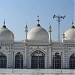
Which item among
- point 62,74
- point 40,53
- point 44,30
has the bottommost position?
point 62,74

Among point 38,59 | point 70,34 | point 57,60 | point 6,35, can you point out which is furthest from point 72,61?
point 6,35

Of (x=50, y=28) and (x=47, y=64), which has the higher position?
(x=50, y=28)

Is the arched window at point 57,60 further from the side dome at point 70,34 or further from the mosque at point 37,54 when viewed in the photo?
the side dome at point 70,34

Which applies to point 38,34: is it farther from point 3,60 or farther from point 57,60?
point 3,60

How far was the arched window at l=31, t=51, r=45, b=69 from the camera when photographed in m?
30.8

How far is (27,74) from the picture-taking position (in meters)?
23.5

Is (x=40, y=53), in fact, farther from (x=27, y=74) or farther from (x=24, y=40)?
(x=27, y=74)

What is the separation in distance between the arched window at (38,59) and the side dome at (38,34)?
1.43m

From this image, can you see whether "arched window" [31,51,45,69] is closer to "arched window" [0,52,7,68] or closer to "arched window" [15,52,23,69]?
"arched window" [15,52,23,69]

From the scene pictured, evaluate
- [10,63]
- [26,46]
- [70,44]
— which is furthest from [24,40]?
[70,44]

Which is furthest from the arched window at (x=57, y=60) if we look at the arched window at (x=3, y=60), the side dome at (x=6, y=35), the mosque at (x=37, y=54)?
the arched window at (x=3, y=60)

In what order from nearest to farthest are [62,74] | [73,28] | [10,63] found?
[62,74] → [10,63] → [73,28]

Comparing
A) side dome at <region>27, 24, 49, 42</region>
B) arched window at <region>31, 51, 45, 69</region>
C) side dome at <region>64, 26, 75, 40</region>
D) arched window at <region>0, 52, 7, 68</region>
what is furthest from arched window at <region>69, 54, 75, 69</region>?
arched window at <region>0, 52, 7, 68</region>

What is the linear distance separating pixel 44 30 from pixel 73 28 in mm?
3189
